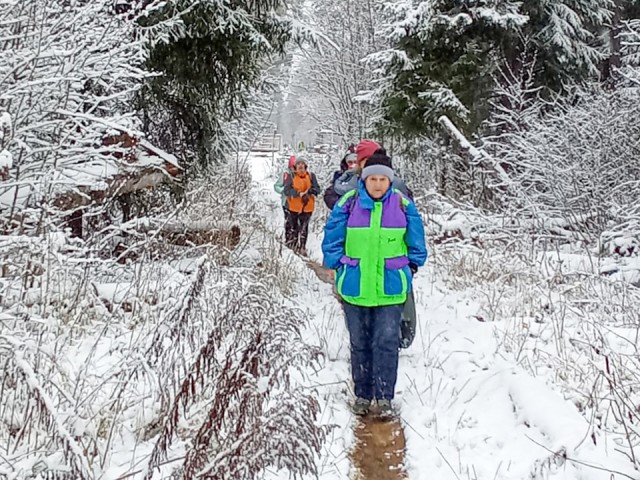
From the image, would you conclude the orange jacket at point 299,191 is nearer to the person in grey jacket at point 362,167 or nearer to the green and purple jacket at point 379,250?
the person in grey jacket at point 362,167

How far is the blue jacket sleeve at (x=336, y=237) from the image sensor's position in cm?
475

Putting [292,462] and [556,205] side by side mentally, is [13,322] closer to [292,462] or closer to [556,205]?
[292,462]

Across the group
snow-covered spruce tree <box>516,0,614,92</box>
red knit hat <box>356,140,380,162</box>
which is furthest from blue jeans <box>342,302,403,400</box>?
snow-covered spruce tree <box>516,0,614,92</box>

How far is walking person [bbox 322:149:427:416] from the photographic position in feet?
15.2

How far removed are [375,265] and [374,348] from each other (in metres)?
0.60

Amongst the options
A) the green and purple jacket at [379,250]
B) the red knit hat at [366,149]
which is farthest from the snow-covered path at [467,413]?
the red knit hat at [366,149]

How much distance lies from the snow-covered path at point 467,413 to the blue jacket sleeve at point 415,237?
957 mm

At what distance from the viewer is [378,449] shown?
13.5 ft

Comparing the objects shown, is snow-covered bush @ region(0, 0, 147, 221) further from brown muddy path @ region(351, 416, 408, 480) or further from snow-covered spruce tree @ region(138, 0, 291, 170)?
snow-covered spruce tree @ region(138, 0, 291, 170)

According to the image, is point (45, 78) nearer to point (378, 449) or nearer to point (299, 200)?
point (378, 449)

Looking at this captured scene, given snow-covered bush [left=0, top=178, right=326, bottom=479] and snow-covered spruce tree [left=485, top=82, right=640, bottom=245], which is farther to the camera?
snow-covered spruce tree [left=485, top=82, right=640, bottom=245]

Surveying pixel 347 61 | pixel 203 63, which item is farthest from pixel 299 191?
pixel 347 61

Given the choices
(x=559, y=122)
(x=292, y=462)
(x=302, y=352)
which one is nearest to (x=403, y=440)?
(x=302, y=352)

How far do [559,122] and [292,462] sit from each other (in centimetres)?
884
